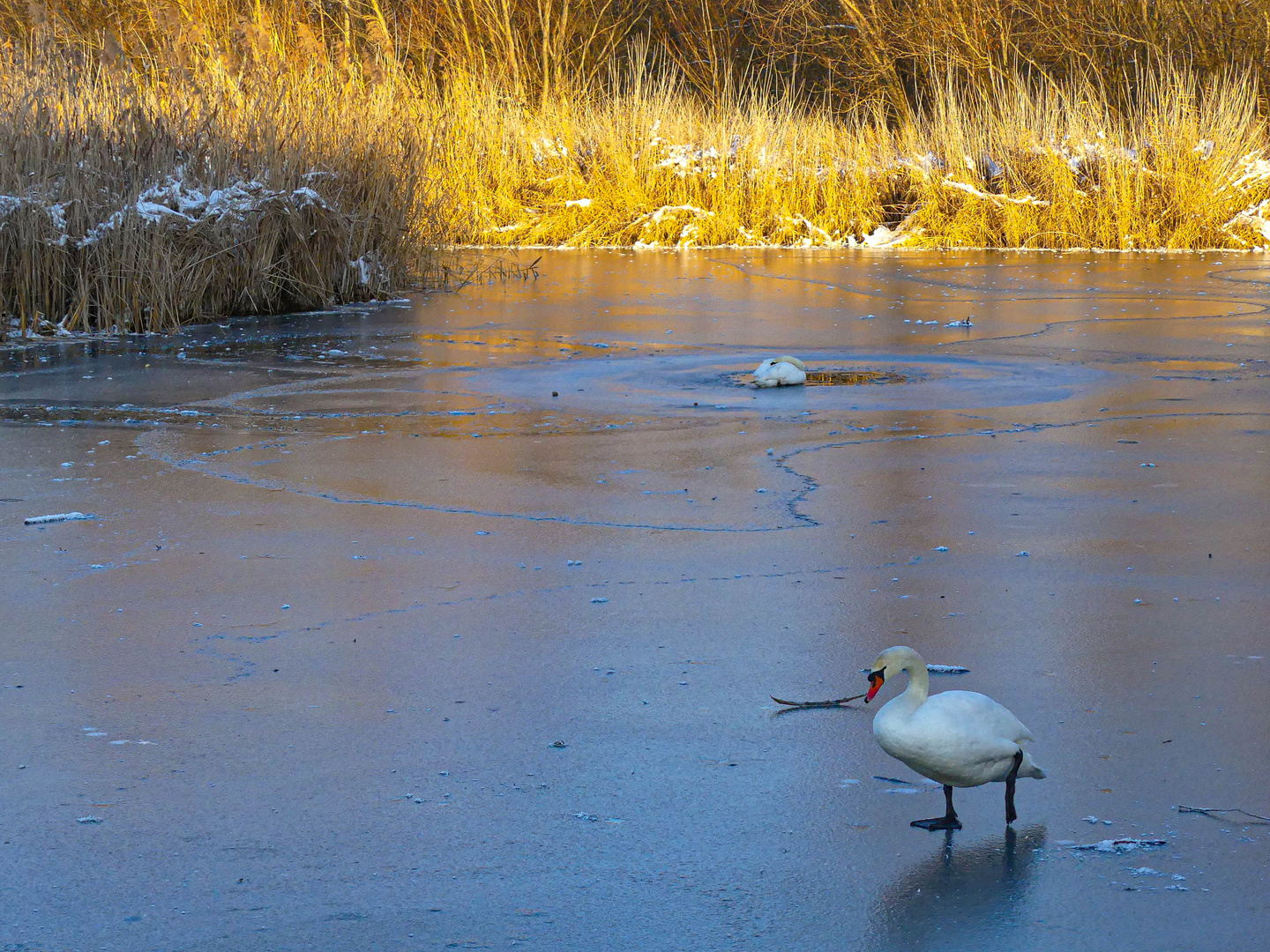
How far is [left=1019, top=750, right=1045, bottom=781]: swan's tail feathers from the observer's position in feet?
10.8

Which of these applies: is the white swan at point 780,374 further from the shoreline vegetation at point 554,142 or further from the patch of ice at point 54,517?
the shoreline vegetation at point 554,142

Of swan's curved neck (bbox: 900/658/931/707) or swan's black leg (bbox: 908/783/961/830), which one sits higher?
swan's curved neck (bbox: 900/658/931/707)

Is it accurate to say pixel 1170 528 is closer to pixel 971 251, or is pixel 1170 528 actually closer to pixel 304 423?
pixel 304 423

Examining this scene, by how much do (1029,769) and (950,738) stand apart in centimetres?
24

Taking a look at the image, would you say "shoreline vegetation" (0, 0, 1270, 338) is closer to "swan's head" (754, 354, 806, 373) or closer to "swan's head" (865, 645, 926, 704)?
"swan's head" (754, 354, 806, 373)

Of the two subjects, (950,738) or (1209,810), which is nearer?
(950,738)

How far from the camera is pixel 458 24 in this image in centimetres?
3297

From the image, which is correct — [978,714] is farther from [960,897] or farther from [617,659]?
[617,659]

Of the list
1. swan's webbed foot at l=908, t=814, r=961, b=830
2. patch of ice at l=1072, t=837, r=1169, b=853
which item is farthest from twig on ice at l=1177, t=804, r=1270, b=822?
swan's webbed foot at l=908, t=814, r=961, b=830

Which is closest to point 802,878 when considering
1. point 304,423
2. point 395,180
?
point 304,423

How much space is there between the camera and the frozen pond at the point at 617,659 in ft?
9.71

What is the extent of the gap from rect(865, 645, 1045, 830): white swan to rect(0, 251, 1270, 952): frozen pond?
108 millimetres


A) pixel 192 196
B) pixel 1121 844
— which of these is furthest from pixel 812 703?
pixel 192 196

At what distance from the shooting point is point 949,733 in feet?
10.4
